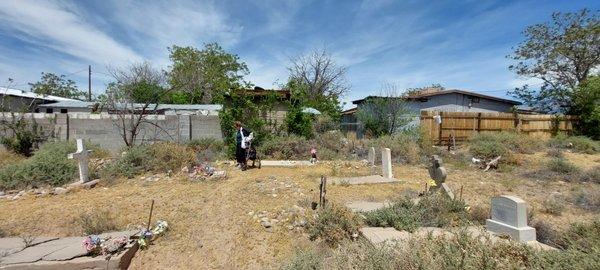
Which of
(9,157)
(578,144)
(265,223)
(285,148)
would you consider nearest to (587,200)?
(265,223)

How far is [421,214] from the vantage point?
567 cm

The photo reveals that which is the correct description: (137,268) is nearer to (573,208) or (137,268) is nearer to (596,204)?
(573,208)

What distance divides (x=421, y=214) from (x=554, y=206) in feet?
10.8

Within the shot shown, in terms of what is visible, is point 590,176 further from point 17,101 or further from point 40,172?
point 17,101

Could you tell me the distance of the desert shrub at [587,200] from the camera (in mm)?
7266

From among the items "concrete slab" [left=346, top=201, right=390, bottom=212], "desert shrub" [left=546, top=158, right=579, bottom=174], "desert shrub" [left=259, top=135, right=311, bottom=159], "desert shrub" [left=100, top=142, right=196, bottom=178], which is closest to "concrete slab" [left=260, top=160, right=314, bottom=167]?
"desert shrub" [left=259, top=135, right=311, bottom=159]

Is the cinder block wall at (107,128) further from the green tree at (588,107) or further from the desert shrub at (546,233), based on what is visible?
the green tree at (588,107)

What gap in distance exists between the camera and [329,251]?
4.82m

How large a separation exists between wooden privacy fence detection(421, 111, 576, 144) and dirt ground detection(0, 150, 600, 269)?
7.87 meters

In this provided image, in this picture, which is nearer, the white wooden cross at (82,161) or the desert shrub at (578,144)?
the white wooden cross at (82,161)

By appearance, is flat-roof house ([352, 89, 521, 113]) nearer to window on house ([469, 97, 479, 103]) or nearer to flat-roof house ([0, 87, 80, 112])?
window on house ([469, 97, 479, 103])

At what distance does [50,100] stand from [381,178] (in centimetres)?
2864

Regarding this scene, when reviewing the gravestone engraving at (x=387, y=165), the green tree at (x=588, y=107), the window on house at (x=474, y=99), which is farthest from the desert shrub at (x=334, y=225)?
the window on house at (x=474, y=99)

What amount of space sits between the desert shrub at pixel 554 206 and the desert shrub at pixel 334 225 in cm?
412
